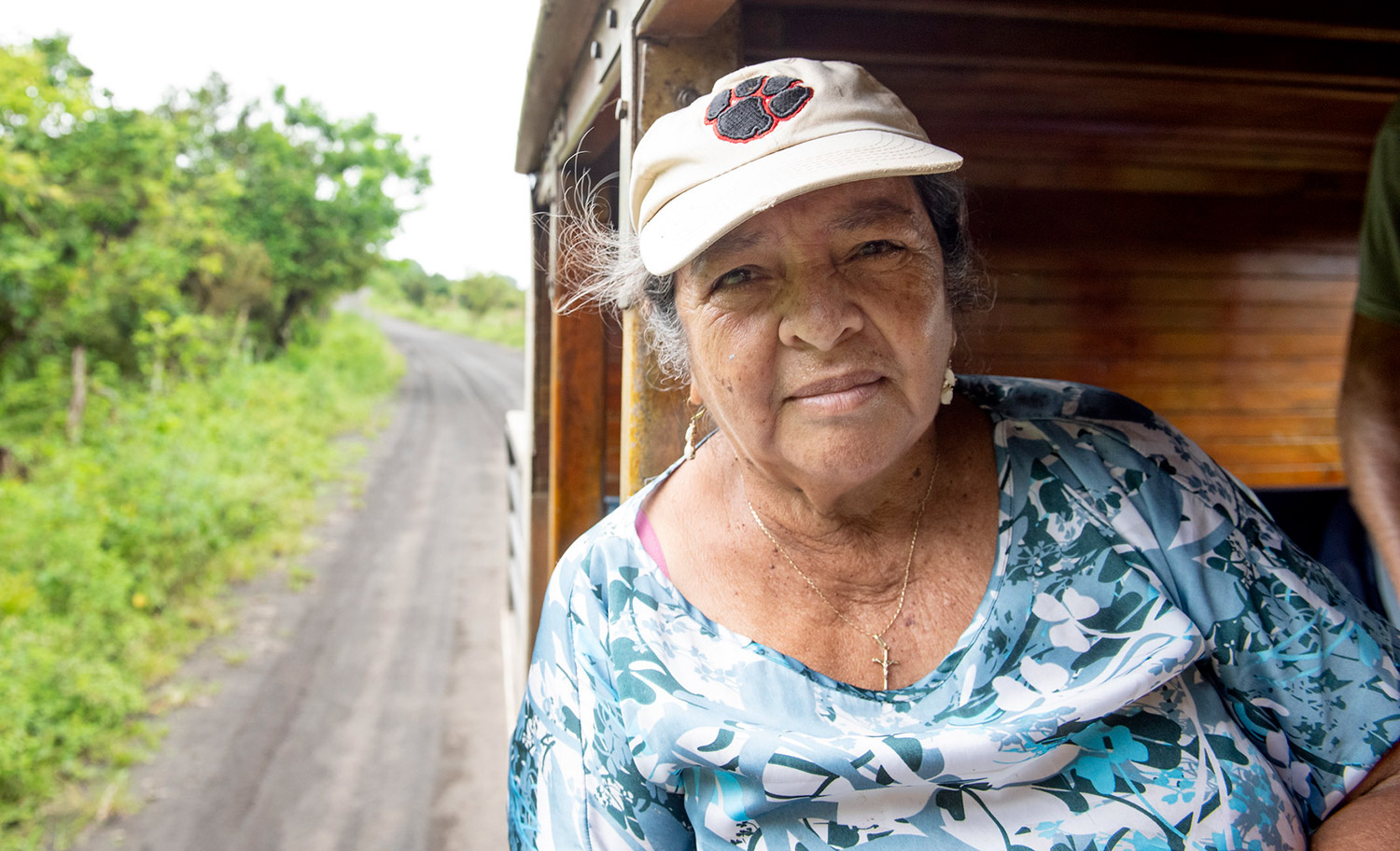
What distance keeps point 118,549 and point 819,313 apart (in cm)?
847

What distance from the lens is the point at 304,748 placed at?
5.55 m

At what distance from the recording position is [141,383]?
Answer: 40.1ft

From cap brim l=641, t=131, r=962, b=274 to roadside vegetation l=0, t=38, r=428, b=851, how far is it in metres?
5.52

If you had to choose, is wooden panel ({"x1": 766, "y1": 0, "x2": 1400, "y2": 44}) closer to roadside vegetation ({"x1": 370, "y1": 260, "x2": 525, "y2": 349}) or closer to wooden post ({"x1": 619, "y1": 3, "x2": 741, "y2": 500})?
wooden post ({"x1": 619, "y1": 3, "x2": 741, "y2": 500})

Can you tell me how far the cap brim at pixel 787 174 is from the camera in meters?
1.02

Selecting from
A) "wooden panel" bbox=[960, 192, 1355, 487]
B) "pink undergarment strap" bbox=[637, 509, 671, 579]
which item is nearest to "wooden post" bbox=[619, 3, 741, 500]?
"pink undergarment strap" bbox=[637, 509, 671, 579]

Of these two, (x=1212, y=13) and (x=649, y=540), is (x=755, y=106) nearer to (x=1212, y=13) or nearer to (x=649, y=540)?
(x=649, y=540)

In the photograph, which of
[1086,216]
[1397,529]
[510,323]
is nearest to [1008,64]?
[1086,216]

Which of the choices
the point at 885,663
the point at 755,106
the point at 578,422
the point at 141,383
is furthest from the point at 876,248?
the point at 141,383

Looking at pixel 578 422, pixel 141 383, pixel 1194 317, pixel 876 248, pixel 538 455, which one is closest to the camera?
pixel 876 248

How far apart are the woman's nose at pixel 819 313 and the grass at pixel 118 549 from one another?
18.1 feet

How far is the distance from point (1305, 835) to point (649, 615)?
3.11 feet

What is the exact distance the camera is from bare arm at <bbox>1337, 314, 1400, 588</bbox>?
1.57m

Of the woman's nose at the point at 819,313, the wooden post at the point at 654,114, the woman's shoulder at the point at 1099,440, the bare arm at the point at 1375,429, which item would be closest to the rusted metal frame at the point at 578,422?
the wooden post at the point at 654,114
